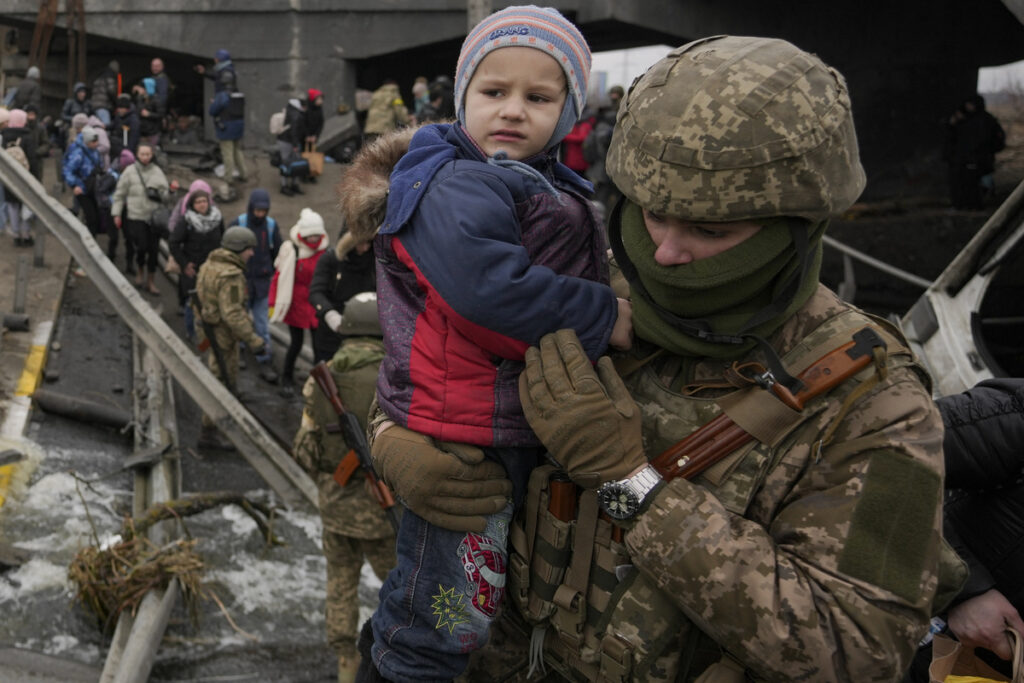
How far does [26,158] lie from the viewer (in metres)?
12.4

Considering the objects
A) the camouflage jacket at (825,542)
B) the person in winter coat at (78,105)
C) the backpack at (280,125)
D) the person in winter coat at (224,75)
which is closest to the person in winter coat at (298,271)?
the camouflage jacket at (825,542)

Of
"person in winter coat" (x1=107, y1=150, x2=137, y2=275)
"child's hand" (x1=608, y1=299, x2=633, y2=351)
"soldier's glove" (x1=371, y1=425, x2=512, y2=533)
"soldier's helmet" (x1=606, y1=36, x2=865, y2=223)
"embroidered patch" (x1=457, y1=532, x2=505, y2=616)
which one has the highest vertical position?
"soldier's helmet" (x1=606, y1=36, x2=865, y2=223)

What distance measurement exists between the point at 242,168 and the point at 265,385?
8676mm

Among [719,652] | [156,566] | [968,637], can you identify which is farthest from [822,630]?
[156,566]

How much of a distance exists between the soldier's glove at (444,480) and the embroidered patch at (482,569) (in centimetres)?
5

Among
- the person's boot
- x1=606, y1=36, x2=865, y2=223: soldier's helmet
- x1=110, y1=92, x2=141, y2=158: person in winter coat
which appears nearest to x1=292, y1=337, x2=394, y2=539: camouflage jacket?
x1=606, y1=36, x2=865, y2=223: soldier's helmet

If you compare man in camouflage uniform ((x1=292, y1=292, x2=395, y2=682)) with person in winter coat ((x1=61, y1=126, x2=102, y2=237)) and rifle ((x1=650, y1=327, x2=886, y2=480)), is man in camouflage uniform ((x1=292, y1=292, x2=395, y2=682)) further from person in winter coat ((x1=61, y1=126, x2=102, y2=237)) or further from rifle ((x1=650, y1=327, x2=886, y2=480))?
person in winter coat ((x1=61, y1=126, x2=102, y2=237))

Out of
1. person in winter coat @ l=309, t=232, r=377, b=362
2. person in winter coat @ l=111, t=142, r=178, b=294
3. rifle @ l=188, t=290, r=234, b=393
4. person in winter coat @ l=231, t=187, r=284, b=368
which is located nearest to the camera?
person in winter coat @ l=309, t=232, r=377, b=362

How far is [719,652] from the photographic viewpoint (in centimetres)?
178

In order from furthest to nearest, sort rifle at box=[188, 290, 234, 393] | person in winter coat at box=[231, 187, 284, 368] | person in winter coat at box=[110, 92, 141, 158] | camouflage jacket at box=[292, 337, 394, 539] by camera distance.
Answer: person in winter coat at box=[110, 92, 141, 158]
person in winter coat at box=[231, 187, 284, 368]
rifle at box=[188, 290, 234, 393]
camouflage jacket at box=[292, 337, 394, 539]

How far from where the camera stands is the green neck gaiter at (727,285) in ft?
5.33

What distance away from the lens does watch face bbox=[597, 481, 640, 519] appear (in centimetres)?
167

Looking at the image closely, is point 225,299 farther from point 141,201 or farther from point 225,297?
point 141,201

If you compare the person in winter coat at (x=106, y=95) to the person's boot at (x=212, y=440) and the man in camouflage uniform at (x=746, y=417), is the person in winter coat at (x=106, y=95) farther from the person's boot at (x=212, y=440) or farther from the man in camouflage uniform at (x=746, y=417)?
the man in camouflage uniform at (x=746, y=417)
